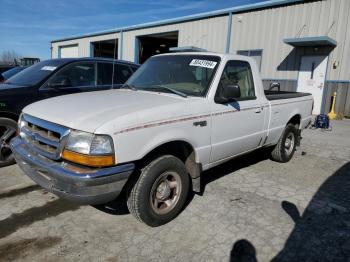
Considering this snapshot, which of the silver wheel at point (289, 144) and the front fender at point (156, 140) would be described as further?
the silver wheel at point (289, 144)

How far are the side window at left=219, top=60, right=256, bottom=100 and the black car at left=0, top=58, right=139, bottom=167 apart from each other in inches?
108

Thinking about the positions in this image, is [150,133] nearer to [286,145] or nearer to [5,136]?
[5,136]

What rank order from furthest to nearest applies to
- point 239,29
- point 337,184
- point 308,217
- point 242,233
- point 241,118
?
point 239,29 < point 337,184 < point 241,118 < point 308,217 < point 242,233

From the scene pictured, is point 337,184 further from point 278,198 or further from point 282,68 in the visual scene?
point 282,68

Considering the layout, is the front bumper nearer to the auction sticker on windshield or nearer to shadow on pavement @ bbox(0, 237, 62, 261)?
shadow on pavement @ bbox(0, 237, 62, 261)

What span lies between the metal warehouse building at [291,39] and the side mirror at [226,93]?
34.5 feet

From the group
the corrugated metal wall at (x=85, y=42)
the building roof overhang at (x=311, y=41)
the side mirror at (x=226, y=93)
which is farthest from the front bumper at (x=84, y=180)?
the corrugated metal wall at (x=85, y=42)

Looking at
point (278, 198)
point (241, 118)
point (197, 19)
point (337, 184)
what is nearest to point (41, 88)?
point (241, 118)

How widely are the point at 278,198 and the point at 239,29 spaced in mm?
13794

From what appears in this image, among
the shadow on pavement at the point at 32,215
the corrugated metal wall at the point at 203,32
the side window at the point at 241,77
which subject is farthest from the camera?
the corrugated metal wall at the point at 203,32

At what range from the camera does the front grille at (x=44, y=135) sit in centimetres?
299

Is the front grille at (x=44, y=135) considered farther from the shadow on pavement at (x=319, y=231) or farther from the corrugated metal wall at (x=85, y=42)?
the corrugated metal wall at (x=85, y=42)

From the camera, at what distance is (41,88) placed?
17.9 feet

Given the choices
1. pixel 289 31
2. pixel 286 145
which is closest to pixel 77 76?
pixel 286 145
